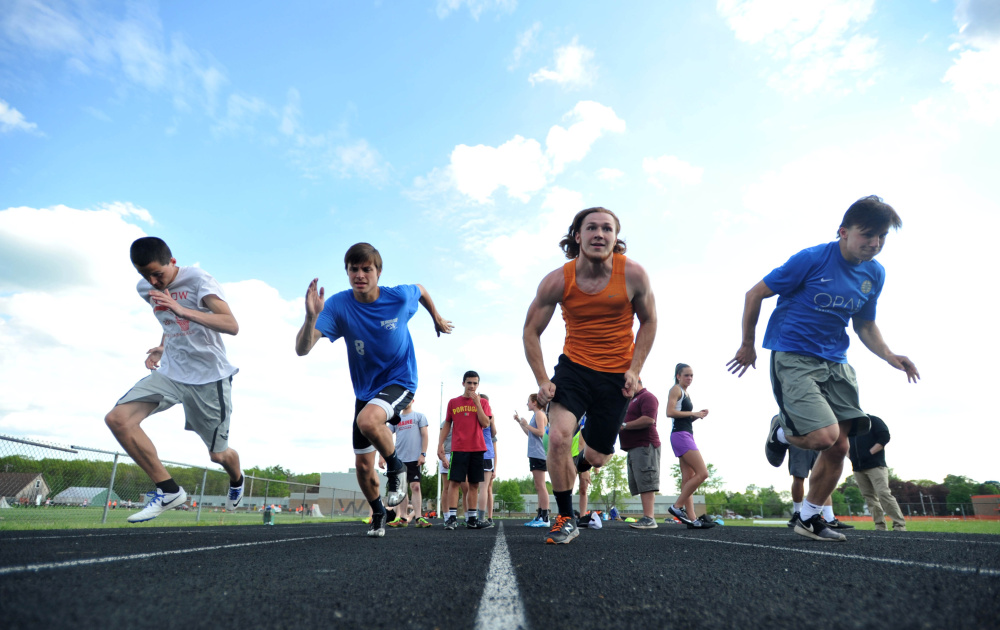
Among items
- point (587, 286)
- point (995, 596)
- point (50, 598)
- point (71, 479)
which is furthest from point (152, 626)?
point (71, 479)

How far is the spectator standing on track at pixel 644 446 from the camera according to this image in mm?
7957

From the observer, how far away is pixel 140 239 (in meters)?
4.64

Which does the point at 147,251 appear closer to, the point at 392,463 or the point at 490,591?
the point at 392,463

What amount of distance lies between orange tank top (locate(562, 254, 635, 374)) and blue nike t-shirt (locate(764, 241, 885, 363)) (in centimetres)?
134

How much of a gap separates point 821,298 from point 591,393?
2.01m

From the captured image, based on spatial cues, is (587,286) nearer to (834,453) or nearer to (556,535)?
(556,535)

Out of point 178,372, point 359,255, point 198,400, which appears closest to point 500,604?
point 359,255

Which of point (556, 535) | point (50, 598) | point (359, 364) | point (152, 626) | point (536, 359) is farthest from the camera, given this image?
point (359, 364)

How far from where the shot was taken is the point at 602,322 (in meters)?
4.18

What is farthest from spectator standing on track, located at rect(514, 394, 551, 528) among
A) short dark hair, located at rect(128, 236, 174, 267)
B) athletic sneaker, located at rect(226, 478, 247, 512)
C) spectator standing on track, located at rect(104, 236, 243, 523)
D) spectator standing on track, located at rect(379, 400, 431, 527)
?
short dark hair, located at rect(128, 236, 174, 267)

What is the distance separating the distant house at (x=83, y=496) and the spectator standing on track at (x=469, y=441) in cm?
535

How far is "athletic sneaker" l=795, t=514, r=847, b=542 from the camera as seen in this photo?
425 cm

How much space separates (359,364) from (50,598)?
3.73m

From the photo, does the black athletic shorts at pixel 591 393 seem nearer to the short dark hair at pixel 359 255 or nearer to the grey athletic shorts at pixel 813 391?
the grey athletic shorts at pixel 813 391
